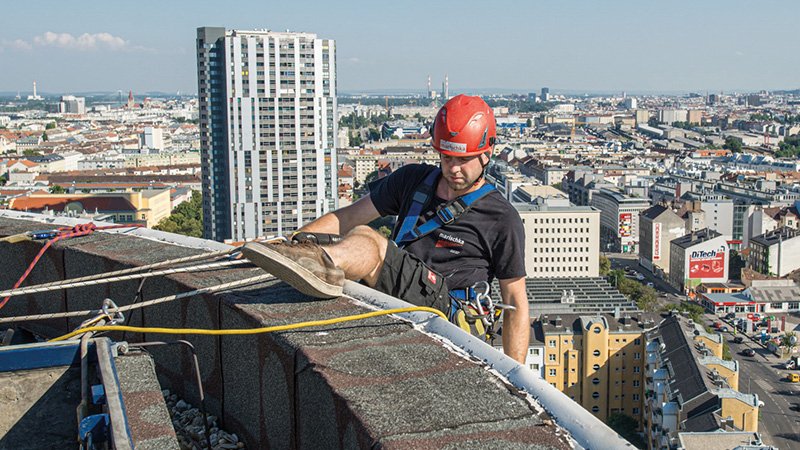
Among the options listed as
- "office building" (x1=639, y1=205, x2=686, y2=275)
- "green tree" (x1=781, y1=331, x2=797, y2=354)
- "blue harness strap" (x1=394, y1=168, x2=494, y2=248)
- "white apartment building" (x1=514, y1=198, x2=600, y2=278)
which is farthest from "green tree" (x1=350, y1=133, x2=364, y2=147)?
"blue harness strap" (x1=394, y1=168, x2=494, y2=248)

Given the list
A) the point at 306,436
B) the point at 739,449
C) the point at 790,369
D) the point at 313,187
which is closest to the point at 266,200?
the point at 313,187

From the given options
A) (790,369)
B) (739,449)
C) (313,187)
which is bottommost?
(790,369)

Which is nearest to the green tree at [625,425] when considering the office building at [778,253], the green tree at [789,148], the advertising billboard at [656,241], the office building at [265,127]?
the office building at [265,127]

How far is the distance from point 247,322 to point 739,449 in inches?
293

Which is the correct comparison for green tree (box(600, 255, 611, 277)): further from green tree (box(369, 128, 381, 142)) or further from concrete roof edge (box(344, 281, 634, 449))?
green tree (box(369, 128, 381, 142))

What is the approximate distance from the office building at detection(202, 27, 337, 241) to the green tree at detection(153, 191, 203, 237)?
3673 mm

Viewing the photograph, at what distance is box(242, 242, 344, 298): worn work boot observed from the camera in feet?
5.67

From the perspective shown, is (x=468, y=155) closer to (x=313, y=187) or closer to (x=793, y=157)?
(x=313, y=187)

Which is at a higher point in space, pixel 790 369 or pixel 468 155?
pixel 468 155

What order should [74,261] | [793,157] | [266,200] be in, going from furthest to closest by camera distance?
1. [793,157]
2. [266,200]
3. [74,261]

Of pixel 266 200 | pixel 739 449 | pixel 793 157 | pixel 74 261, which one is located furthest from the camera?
pixel 793 157

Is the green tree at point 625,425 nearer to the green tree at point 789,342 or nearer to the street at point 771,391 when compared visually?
the street at point 771,391

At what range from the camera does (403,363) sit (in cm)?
146

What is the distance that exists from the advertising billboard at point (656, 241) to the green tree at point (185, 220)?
12658 mm
